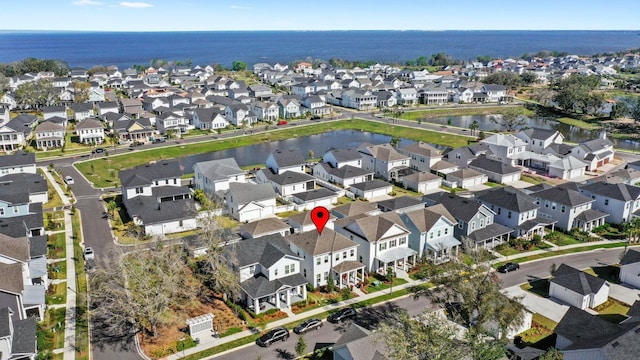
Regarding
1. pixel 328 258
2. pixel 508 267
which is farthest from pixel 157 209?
pixel 508 267

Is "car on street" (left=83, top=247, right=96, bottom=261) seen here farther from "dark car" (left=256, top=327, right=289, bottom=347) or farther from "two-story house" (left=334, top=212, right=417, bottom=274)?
"two-story house" (left=334, top=212, right=417, bottom=274)

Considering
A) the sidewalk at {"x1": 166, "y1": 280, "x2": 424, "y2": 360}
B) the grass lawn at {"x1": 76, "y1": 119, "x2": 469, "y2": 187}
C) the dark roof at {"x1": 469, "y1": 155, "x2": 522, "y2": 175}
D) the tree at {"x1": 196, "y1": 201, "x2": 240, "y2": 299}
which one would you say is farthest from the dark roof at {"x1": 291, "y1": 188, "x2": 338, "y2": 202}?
the grass lawn at {"x1": 76, "y1": 119, "x2": 469, "y2": 187}

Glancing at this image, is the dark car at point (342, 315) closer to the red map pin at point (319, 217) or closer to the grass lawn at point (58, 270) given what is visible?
the red map pin at point (319, 217)

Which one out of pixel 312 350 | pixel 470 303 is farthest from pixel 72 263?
pixel 470 303

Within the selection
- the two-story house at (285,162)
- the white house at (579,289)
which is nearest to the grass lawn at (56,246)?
the two-story house at (285,162)

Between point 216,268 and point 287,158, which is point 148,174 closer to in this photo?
point 287,158
